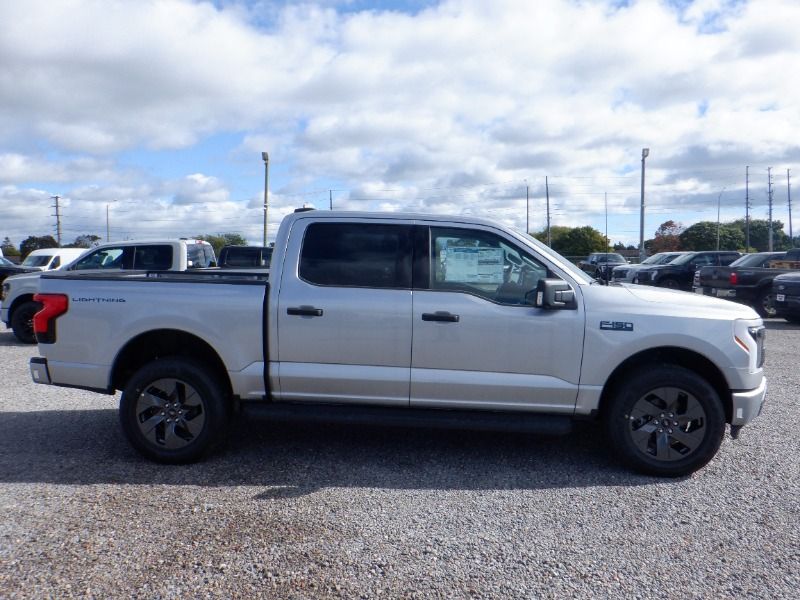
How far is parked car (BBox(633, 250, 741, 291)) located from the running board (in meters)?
18.1

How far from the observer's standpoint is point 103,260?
474 inches

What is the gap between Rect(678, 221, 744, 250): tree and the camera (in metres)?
75.7

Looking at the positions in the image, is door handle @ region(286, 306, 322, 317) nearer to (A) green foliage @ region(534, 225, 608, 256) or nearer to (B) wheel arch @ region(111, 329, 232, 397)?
(B) wheel arch @ region(111, 329, 232, 397)

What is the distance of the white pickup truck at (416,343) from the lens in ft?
15.9

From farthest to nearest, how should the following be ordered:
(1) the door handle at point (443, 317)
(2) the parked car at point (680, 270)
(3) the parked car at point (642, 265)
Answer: (3) the parked car at point (642, 265), (2) the parked car at point (680, 270), (1) the door handle at point (443, 317)

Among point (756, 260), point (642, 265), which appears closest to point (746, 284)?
point (756, 260)

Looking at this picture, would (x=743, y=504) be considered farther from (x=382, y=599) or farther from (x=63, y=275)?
(x=63, y=275)

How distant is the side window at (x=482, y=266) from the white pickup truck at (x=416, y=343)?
0.01m

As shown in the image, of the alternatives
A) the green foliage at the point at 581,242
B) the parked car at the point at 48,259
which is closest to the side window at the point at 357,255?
the parked car at the point at 48,259

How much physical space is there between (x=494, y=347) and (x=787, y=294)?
12141 millimetres

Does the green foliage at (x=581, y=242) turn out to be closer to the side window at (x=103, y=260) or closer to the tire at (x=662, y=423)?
the side window at (x=103, y=260)

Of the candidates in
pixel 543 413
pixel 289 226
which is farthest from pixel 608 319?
pixel 289 226

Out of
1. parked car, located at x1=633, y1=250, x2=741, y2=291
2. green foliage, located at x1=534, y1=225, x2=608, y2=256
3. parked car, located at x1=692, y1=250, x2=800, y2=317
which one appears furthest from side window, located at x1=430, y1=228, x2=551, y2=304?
green foliage, located at x1=534, y1=225, x2=608, y2=256

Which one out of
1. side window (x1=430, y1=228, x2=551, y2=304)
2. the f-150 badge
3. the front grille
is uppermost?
side window (x1=430, y1=228, x2=551, y2=304)
